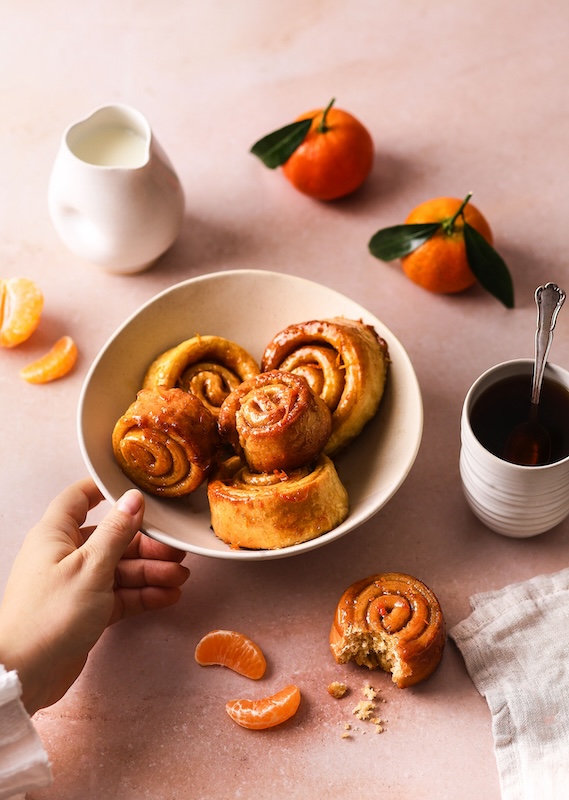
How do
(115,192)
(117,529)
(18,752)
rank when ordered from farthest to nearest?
1. (115,192)
2. (117,529)
3. (18,752)

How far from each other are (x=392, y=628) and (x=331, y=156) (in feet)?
4.85

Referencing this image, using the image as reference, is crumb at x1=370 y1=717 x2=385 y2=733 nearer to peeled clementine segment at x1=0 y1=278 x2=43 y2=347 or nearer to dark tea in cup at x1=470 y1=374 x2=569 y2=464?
dark tea in cup at x1=470 y1=374 x2=569 y2=464

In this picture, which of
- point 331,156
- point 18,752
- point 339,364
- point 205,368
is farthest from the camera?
point 331,156

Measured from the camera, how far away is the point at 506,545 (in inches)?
92.1

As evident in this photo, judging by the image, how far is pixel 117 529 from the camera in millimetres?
2043

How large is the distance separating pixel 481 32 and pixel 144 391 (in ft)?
6.72

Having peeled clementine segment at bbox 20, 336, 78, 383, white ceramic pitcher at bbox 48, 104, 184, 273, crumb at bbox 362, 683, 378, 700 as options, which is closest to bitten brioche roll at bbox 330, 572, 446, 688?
crumb at bbox 362, 683, 378, 700

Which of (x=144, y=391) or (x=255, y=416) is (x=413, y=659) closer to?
(x=255, y=416)

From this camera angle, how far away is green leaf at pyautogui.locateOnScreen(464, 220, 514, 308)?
2.64m

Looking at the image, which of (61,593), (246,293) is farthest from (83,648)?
(246,293)

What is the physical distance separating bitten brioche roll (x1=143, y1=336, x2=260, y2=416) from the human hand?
1.26 feet

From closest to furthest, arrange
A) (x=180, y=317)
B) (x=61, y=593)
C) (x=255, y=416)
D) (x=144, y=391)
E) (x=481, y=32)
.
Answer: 1. (x=61, y=593)
2. (x=255, y=416)
3. (x=144, y=391)
4. (x=180, y=317)
5. (x=481, y=32)

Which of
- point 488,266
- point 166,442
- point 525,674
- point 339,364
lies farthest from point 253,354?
point 525,674

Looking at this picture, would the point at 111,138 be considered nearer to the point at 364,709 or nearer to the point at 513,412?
the point at 513,412
